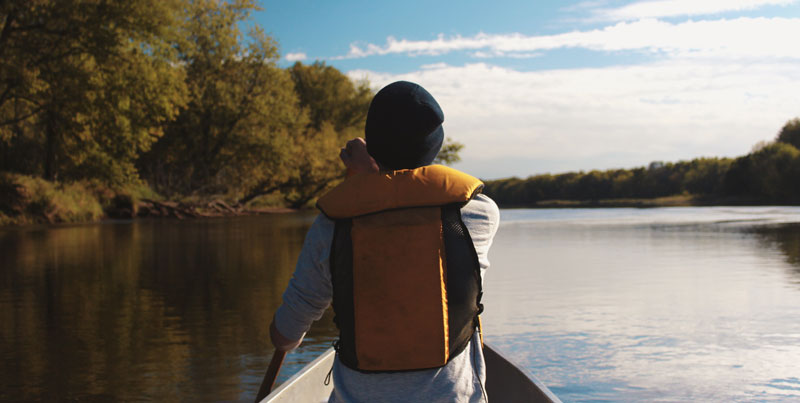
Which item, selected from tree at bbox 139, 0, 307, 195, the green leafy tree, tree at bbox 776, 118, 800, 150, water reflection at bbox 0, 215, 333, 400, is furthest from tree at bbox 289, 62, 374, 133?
tree at bbox 776, 118, 800, 150

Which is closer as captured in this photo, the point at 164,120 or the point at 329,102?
the point at 164,120

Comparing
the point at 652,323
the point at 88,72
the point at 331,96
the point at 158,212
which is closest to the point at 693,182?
the point at 331,96

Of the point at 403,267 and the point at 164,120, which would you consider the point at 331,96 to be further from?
the point at 403,267

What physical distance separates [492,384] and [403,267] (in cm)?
203

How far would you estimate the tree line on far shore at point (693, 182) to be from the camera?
59656 millimetres

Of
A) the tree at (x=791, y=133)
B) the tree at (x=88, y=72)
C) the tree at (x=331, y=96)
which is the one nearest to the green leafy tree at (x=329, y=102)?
the tree at (x=331, y=96)

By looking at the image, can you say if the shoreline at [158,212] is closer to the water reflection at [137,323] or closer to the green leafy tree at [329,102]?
the green leafy tree at [329,102]

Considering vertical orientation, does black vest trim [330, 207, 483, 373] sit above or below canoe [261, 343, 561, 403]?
above

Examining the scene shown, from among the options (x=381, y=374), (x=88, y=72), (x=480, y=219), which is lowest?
(x=381, y=374)

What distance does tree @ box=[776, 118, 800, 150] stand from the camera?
74875 millimetres

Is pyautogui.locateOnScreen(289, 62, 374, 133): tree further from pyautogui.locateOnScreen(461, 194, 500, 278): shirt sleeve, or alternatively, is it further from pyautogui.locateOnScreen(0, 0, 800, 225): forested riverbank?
pyautogui.locateOnScreen(461, 194, 500, 278): shirt sleeve

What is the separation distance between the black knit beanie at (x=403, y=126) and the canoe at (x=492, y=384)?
1427mm

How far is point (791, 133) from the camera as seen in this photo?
75938mm

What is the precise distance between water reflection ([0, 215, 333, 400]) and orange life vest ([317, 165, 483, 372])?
118 inches
